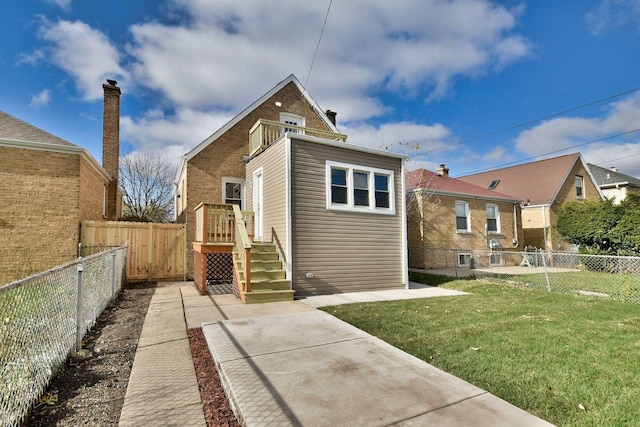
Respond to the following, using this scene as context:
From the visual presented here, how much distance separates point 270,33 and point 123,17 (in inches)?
224

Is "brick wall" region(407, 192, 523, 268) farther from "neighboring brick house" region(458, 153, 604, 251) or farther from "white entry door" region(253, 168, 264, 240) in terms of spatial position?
"white entry door" region(253, 168, 264, 240)

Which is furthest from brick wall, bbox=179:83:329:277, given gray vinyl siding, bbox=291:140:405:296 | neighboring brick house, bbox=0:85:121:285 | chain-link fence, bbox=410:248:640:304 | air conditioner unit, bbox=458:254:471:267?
air conditioner unit, bbox=458:254:471:267

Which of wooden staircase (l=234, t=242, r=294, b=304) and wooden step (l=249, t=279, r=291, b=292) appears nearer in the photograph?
wooden staircase (l=234, t=242, r=294, b=304)

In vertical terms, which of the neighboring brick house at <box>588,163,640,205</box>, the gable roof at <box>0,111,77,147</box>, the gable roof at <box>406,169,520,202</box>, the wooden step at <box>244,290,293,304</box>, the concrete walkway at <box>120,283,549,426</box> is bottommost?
the concrete walkway at <box>120,283,549,426</box>

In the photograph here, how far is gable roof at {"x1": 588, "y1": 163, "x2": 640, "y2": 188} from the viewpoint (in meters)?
27.7

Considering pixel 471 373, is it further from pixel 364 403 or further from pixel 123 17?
pixel 123 17

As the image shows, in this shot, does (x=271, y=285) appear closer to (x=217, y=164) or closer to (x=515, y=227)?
(x=217, y=164)

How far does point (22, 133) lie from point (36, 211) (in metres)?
2.69

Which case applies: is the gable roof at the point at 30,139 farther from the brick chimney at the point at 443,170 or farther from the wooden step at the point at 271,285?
the brick chimney at the point at 443,170

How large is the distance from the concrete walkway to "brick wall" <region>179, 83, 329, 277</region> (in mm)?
6380

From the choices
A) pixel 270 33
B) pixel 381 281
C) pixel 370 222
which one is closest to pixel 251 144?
pixel 270 33

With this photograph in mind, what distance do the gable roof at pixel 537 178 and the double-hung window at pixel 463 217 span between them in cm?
685

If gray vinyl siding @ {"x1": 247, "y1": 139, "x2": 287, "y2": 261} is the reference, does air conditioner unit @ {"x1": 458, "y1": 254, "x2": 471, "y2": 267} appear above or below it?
below

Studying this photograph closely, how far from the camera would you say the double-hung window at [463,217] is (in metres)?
16.1
